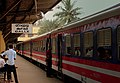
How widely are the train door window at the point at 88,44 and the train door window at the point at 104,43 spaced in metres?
0.82

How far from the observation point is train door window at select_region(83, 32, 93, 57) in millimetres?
11808

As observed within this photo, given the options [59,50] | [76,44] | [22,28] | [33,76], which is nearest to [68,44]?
[76,44]

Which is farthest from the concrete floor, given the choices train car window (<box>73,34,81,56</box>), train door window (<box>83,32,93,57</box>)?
train door window (<box>83,32,93,57</box>)

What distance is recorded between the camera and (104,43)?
34.2ft

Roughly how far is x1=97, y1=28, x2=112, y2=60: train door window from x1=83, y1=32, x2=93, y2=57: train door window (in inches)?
32.3

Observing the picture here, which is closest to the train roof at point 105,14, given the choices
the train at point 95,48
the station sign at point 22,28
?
the train at point 95,48

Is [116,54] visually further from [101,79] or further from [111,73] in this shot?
[101,79]

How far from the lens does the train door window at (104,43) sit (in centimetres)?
1006

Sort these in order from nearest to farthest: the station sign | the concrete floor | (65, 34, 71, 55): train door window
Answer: (65, 34, 71, 55): train door window
the concrete floor
the station sign

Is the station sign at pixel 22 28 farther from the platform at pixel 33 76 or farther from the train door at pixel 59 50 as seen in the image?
the train door at pixel 59 50

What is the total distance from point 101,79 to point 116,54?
139cm

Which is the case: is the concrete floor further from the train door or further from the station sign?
the station sign

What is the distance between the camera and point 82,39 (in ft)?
43.1

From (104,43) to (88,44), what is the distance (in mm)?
1815
